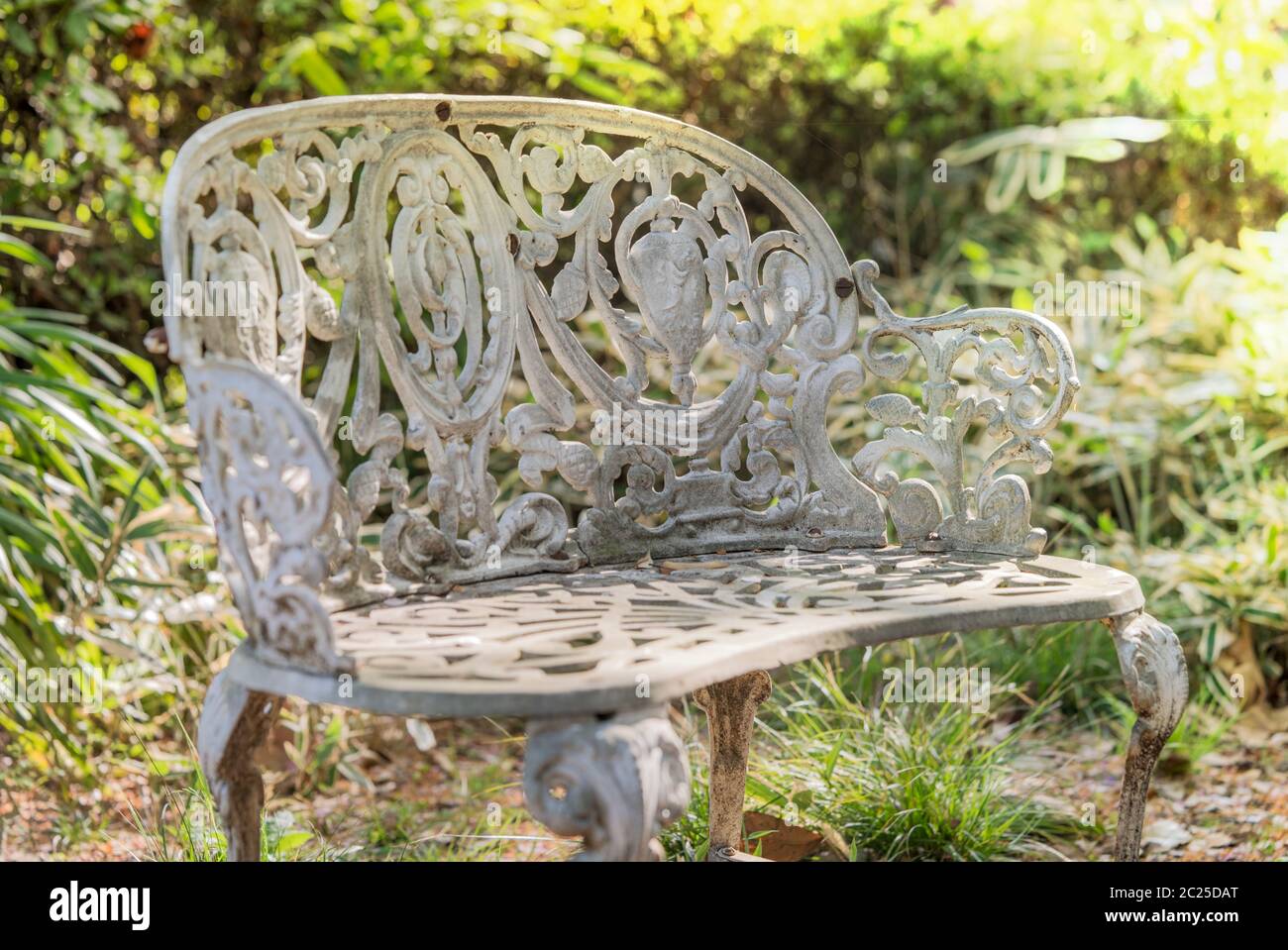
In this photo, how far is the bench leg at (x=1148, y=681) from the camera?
259cm

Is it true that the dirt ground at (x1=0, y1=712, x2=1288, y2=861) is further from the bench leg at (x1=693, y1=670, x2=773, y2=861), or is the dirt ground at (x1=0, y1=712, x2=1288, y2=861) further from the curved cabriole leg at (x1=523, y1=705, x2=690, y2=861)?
the curved cabriole leg at (x1=523, y1=705, x2=690, y2=861)

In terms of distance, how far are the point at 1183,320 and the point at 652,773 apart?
3851mm

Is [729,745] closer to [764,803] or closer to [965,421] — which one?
[764,803]

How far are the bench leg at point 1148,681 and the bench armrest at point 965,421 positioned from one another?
32 centimetres

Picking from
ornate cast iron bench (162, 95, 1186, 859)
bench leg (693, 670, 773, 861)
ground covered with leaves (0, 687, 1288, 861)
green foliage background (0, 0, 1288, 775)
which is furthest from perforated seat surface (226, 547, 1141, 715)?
green foliage background (0, 0, 1288, 775)

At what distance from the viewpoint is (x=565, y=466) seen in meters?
2.69

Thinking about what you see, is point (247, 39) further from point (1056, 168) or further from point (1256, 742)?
point (1256, 742)

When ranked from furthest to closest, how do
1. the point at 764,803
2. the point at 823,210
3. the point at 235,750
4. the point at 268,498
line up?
the point at 823,210
the point at 764,803
the point at 235,750
the point at 268,498

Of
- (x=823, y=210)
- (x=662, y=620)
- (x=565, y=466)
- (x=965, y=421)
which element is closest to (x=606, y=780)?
(x=662, y=620)

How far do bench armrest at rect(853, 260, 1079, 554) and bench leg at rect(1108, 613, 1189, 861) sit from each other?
32 centimetres

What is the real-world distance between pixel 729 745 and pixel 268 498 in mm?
1302

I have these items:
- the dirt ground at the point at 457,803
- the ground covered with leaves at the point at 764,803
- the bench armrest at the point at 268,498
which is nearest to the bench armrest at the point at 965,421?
the ground covered with leaves at the point at 764,803

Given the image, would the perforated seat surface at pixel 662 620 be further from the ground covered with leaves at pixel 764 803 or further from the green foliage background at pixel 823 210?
the green foliage background at pixel 823 210

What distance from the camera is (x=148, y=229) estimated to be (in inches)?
148
